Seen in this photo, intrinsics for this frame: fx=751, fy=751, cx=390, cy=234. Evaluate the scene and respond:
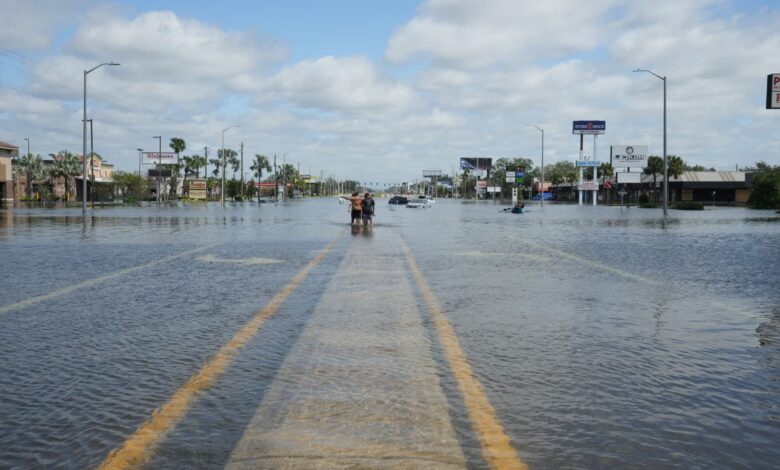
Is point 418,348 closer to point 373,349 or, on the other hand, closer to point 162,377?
point 373,349

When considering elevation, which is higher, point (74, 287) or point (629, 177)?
point (629, 177)

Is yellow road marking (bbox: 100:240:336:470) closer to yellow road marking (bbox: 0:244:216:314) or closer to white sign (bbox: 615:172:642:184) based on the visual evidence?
yellow road marking (bbox: 0:244:216:314)

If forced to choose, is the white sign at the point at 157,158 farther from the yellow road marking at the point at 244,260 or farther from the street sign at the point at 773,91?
the yellow road marking at the point at 244,260

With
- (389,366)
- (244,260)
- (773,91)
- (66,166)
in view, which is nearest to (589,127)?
(773,91)

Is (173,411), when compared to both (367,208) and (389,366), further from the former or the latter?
(367,208)

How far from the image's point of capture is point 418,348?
734cm

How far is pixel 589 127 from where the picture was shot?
119 m

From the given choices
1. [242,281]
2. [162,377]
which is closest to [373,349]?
[162,377]

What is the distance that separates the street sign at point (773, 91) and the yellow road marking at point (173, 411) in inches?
1833

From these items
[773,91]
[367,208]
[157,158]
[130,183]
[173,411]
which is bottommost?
[173,411]

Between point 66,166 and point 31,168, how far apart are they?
40.2 feet

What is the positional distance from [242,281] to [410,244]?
32.3ft

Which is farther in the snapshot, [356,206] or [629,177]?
[629,177]

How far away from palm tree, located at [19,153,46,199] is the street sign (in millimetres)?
107336
